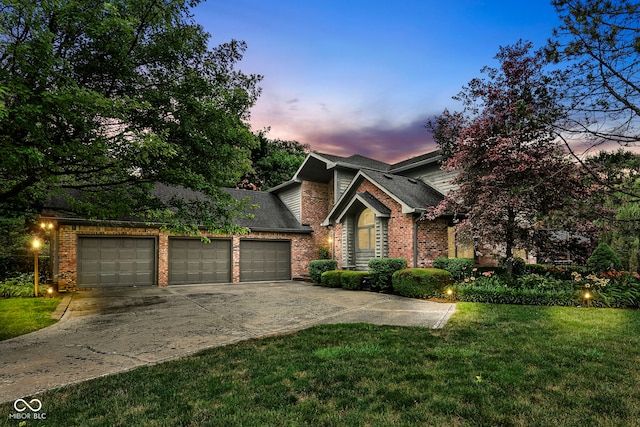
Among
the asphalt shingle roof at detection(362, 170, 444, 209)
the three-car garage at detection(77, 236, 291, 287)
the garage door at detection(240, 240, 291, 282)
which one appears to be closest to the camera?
the asphalt shingle roof at detection(362, 170, 444, 209)

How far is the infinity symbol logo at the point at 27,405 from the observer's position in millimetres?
3273

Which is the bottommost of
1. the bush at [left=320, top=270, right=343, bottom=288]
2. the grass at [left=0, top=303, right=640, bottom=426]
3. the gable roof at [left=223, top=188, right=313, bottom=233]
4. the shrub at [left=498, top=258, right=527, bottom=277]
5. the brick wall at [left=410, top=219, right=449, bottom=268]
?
the bush at [left=320, top=270, right=343, bottom=288]

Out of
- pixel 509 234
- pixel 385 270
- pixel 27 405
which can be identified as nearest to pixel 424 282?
pixel 385 270

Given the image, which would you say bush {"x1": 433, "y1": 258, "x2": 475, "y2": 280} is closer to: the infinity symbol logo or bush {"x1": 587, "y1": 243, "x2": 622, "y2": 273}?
bush {"x1": 587, "y1": 243, "x2": 622, "y2": 273}

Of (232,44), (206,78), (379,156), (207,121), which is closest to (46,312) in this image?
(207,121)

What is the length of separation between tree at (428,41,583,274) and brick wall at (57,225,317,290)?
8.75m

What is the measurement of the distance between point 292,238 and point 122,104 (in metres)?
13.5

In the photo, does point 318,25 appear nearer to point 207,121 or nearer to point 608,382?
point 207,121

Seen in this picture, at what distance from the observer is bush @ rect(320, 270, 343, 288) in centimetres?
1426

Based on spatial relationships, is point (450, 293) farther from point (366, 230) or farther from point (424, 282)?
point (366, 230)

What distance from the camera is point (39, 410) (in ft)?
10.6

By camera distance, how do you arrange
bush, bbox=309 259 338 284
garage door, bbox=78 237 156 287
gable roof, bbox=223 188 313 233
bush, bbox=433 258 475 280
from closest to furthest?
bush, bbox=433 258 475 280 < garage door, bbox=78 237 156 287 < bush, bbox=309 259 338 284 < gable roof, bbox=223 188 313 233

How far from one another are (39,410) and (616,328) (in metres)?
8.30

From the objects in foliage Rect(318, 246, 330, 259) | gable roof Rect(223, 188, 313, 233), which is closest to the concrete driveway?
Answer: gable roof Rect(223, 188, 313, 233)
